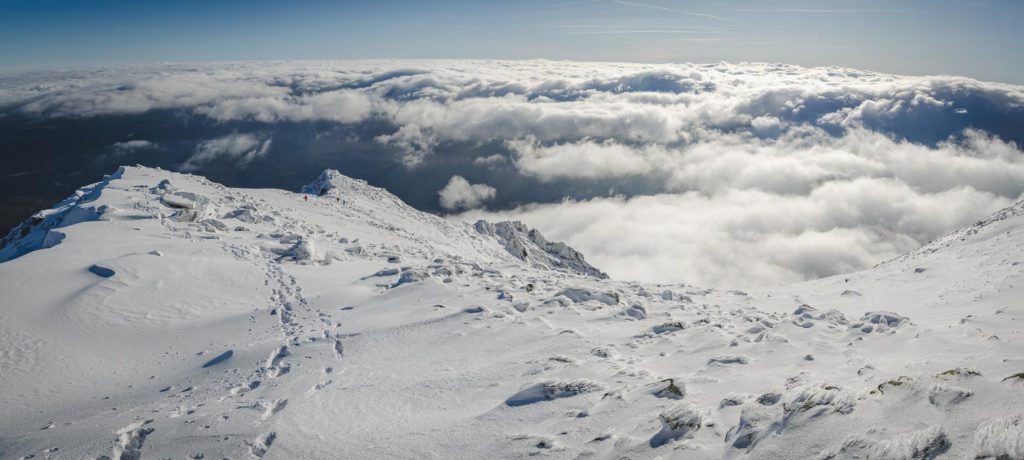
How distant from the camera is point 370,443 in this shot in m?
9.19

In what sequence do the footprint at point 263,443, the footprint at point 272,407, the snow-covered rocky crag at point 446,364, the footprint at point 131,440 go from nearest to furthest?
the snow-covered rocky crag at point 446,364, the footprint at point 263,443, the footprint at point 131,440, the footprint at point 272,407

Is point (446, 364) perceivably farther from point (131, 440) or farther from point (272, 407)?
point (131, 440)

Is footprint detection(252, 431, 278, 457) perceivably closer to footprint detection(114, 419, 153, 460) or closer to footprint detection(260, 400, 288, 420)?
footprint detection(260, 400, 288, 420)

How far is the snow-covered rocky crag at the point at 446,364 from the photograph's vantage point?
751 centimetres

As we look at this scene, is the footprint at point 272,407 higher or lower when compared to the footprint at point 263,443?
lower

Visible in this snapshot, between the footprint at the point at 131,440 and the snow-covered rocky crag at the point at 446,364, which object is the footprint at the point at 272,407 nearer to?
the snow-covered rocky crag at the point at 446,364

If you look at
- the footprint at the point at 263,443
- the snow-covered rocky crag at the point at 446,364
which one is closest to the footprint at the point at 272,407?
the snow-covered rocky crag at the point at 446,364

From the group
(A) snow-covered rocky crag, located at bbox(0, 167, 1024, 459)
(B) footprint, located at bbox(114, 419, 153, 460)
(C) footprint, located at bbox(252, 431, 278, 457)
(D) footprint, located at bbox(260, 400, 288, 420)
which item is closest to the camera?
(A) snow-covered rocky crag, located at bbox(0, 167, 1024, 459)

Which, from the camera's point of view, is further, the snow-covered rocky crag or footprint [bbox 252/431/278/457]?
footprint [bbox 252/431/278/457]

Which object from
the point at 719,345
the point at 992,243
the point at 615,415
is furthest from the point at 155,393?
the point at 992,243

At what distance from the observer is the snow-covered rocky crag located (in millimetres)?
7512

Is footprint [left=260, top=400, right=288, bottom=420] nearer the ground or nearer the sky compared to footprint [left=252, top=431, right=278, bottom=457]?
nearer the ground

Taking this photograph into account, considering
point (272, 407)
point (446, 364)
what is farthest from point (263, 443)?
point (446, 364)

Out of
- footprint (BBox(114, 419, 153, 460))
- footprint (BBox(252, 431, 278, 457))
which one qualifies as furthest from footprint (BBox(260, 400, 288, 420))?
footprint (BBox(114, 419, 153, 460))
